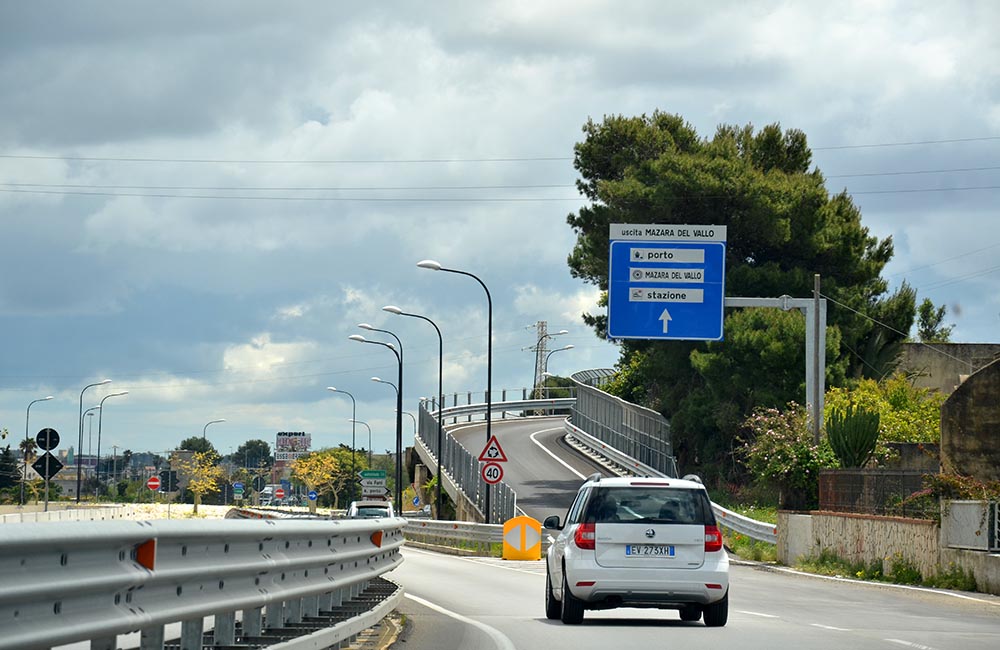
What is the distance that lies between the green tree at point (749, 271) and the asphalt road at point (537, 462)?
5.48 metres

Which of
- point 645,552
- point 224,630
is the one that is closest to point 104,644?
point 224,630

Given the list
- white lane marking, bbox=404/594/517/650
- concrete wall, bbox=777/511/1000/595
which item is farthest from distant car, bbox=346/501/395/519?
white lane marking, bbox=404/594/517/650

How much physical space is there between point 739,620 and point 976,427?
16557 millimetres

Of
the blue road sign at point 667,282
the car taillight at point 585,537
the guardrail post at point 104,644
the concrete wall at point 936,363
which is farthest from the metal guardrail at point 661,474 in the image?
the guardrail post at point 104,644

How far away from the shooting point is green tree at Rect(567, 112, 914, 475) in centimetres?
5259

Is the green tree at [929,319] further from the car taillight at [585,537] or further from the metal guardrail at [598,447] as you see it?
the car taillight at [585,537]

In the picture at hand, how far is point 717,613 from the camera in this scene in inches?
663

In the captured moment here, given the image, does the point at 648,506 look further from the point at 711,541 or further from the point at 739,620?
the point at 739,620

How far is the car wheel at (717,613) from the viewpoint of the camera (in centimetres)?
1675

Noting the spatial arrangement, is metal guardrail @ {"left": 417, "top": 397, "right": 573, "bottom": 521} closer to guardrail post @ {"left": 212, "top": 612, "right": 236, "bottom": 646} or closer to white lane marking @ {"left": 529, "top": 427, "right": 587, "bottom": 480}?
white lane marking @ {"left": 529, "top": 427, "right": 587, "bottom": 480}

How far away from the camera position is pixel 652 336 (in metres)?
41.8

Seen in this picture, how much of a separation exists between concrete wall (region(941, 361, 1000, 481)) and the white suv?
17.1 m

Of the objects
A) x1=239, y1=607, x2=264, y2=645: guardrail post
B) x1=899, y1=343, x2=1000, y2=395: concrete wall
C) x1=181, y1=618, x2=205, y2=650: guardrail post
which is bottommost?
x1=239, y1=607, x2=264, y2=645: guardrail post

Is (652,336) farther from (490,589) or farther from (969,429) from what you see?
(490,589)
